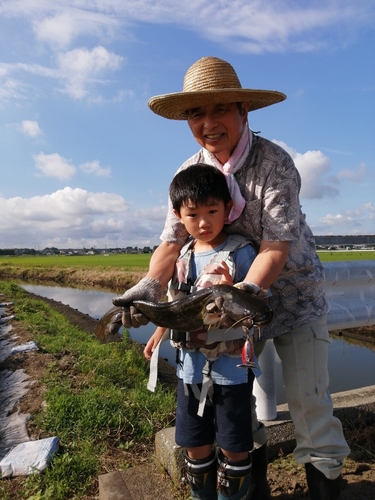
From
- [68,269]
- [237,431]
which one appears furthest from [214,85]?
[68,269]

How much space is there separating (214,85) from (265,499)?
2608 millimetres

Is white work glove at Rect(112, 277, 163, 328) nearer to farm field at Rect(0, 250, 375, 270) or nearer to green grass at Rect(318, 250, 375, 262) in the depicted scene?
farm field at Rect(0, 250, 375, 270)

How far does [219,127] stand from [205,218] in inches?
21.5

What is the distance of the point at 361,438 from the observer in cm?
339

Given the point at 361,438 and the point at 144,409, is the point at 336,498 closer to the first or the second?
the point at 361,438

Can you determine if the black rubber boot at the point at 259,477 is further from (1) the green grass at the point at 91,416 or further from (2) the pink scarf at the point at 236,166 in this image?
(2) the pink scarf at the point at 236,166

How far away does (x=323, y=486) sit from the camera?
8.07 ft

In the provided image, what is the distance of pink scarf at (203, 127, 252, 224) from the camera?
2.36 meters

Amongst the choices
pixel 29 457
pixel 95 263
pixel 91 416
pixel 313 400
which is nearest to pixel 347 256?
pixel 95 263

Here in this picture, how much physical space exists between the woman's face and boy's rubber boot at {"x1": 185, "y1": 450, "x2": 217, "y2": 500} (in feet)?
5.76

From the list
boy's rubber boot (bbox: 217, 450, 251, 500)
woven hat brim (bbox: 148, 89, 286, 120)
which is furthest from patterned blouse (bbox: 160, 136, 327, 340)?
boy's rubber boot (bbox: 217, 450, 251, 500)

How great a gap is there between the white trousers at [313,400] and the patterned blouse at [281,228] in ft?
0.39

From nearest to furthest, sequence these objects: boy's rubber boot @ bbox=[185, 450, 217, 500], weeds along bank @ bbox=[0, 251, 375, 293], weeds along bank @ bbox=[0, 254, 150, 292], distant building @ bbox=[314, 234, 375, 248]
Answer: boy's rubber boot @ bbox=[185, 450, 217, 500] → distant building @ bbox=[314, 234, 375, 248] → weeds along bank @ bbox=[0, 251, 375, 293] → weeds along bank @ bbox=[0, 254, 150, 292]

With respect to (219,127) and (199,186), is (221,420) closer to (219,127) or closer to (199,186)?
(199,186)
